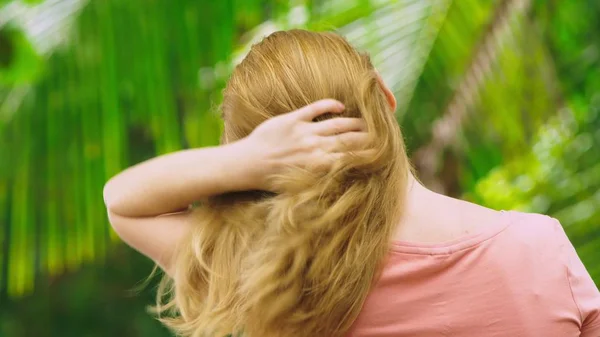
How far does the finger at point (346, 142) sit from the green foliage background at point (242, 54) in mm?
1256

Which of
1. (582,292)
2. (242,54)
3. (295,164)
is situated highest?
(295,164)

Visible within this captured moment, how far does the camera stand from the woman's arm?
102 cm

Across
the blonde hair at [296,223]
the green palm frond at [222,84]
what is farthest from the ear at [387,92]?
the green palm frond at [222,84]

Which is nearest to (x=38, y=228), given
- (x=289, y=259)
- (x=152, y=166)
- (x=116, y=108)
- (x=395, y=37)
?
(x=116, y=108)

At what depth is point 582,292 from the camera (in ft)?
3.36

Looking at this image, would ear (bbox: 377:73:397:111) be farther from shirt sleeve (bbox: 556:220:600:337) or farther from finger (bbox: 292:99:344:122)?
shirt sleeve (bbox: 556:220:600:337)

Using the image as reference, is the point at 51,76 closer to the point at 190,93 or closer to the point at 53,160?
the point at 53,160

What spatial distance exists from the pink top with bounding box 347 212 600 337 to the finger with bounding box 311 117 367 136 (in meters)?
0.16

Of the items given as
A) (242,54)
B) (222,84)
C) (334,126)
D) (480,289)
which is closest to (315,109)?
(334,126)

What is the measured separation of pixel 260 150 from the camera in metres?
1.02

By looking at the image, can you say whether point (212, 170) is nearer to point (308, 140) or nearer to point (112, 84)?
point (308, 140)

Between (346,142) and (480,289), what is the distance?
0.24 m

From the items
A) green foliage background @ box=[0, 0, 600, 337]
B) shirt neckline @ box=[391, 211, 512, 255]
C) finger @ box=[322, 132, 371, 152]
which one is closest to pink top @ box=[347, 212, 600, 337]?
shirt neckline @ box=[391, 211, 512, 255]

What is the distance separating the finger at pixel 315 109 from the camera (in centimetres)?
102
